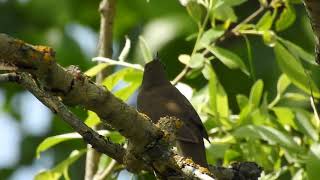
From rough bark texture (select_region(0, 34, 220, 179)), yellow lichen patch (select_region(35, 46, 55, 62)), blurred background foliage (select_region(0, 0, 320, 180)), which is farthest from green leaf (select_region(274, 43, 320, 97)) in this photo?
yellow lichen patch (select_region(35, 46, 55, 62))

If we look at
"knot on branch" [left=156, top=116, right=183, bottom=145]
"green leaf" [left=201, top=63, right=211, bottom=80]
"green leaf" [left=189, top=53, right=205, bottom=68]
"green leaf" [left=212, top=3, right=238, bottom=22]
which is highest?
"knot on branch" [left=156, top=116, right=183, bottom=145]

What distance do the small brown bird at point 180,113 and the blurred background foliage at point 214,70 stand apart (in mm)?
204

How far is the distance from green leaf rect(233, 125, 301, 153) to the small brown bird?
0.55ft

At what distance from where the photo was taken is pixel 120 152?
6.61ft

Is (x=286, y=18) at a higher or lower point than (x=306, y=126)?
higher

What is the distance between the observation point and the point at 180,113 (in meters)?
2.47

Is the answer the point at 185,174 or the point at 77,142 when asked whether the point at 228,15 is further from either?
the point at 77,142

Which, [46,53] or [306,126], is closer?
[46,53]

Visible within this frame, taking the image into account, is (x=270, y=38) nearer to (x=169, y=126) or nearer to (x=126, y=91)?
(x=126, y=91)

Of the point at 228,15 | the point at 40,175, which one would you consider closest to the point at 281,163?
the point at 228,15

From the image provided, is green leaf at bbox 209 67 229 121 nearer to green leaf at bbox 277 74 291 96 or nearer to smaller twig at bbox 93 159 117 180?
green leaf at bbox 277 74 291 96

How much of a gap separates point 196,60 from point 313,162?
0.48 meters

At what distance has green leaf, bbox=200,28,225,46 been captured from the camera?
109 inches

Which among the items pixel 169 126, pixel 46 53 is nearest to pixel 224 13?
pixel 169 126
